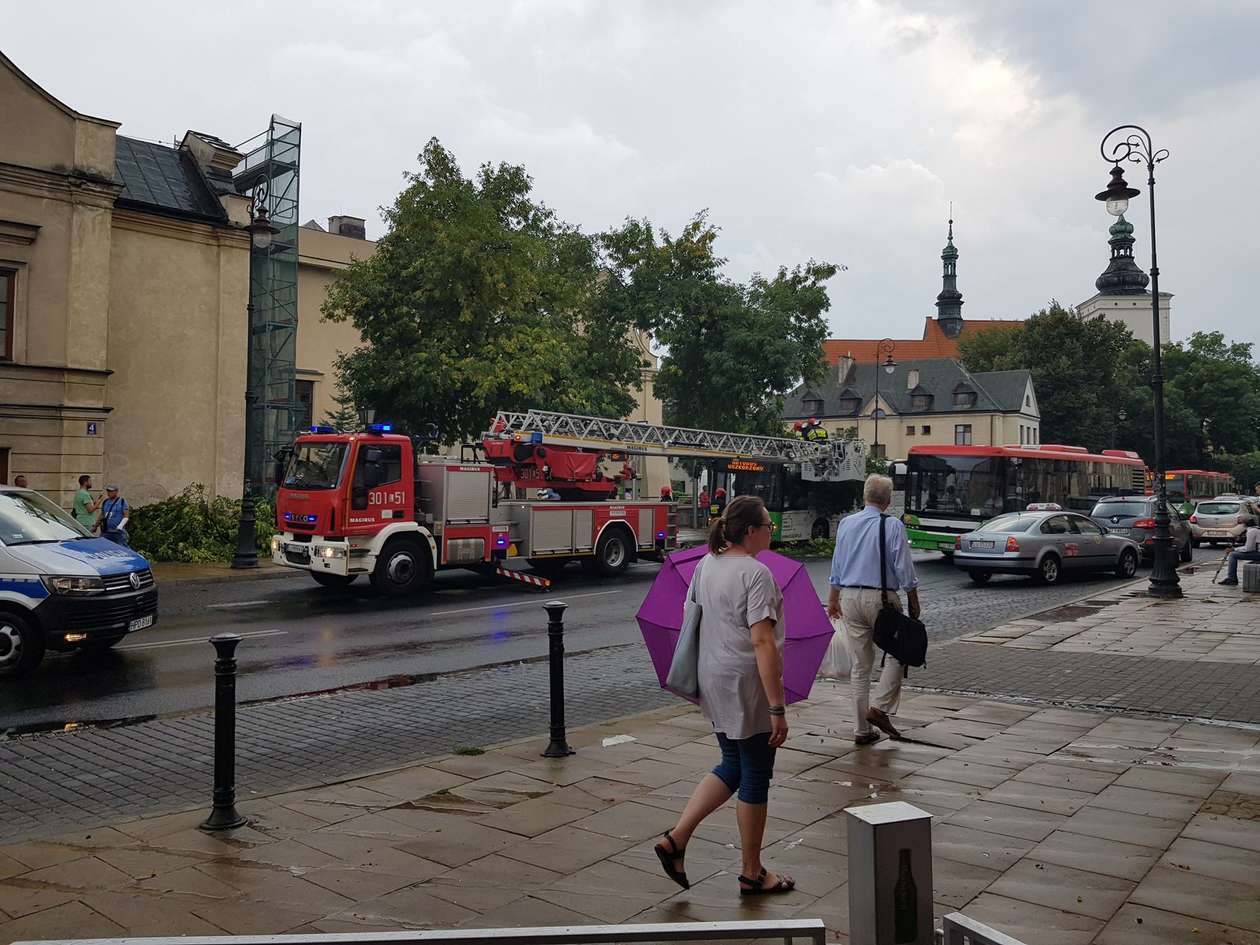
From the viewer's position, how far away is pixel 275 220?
95.8 ft

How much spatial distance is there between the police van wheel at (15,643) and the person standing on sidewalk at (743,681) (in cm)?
773

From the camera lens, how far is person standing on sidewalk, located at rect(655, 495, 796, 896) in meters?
4.25

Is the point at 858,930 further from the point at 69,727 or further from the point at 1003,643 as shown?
the point at 1003,643

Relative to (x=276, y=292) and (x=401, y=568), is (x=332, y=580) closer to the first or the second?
(x=401, y=568)

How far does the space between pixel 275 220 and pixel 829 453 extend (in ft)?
57.3

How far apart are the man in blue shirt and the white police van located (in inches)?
281

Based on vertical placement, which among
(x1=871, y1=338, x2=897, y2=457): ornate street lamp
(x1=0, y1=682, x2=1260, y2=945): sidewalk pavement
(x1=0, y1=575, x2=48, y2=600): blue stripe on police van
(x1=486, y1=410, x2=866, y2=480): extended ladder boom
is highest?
(x1=871, y1=338, x2=897, y2=457): ornate street lamp

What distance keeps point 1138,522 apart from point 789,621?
2173 centimetres

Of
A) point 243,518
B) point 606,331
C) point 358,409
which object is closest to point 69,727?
point 243,518

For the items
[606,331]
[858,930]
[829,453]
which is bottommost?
[858,930]

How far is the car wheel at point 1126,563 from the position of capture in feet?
67.9

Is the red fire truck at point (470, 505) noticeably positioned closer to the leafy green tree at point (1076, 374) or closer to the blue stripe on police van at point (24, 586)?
the blue stripe on police van at point (24, 586)

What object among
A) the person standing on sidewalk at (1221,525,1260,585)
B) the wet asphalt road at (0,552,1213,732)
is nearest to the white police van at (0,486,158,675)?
the wet asphalt road at (0,552,1213,732)

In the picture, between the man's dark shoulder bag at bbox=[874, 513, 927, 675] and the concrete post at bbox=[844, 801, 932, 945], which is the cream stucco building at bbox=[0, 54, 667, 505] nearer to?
the man's dark shoulder bag at bbox=[874, 513, 927, 675]
